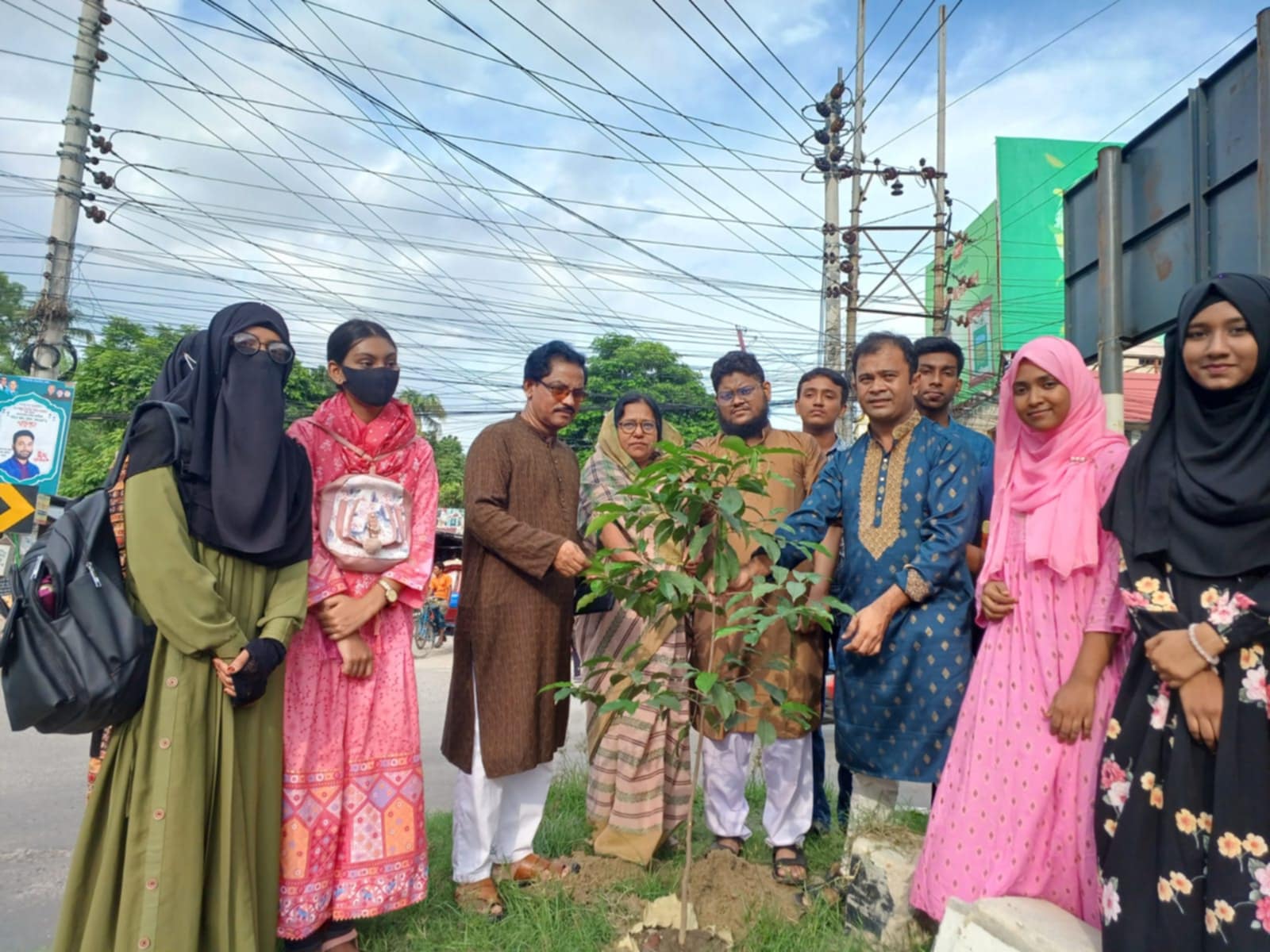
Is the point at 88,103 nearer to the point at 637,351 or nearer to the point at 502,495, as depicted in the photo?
the point at 502,495

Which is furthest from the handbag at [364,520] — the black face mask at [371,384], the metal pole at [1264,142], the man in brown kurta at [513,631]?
the metal pole at [1264,142]

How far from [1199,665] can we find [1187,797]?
0.95 ft

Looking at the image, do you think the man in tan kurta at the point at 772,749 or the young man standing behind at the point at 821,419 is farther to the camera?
the young man standing behind at the point at 821,419

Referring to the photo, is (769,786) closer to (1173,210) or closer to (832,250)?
(1173,210)

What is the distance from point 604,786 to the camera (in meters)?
3.48

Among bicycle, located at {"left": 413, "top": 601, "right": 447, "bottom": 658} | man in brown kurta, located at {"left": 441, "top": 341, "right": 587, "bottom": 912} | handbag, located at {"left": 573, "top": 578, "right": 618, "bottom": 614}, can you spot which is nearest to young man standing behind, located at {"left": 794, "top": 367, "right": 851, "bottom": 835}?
handbag, located at {"left": 573, "top": 578, "right": 618, "bottom": 614}

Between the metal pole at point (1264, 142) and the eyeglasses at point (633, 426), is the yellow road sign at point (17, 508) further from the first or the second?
the metal pole at point (1264, 142)

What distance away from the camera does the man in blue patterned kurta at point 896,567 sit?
281cm

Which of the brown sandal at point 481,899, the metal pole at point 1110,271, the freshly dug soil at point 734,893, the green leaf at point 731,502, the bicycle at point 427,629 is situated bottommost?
the bicycle at point 427,629

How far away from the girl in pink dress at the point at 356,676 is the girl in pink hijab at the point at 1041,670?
64.1 inches

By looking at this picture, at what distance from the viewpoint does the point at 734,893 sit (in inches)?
114

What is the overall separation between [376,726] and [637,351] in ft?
72.3

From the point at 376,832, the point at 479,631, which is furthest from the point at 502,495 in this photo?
the point at 376,832

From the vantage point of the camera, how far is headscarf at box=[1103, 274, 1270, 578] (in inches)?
76.4
